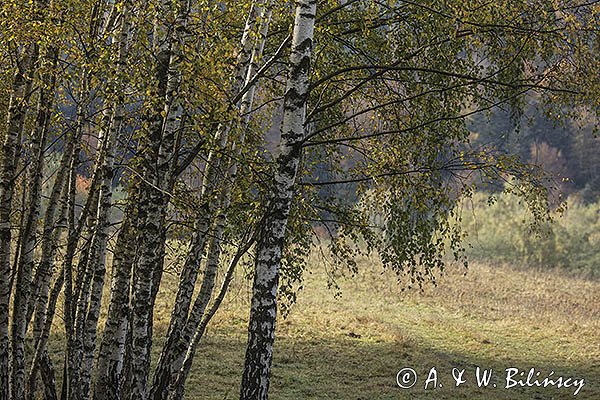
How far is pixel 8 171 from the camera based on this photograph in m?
6.93

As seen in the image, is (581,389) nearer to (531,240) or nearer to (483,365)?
(483,365)

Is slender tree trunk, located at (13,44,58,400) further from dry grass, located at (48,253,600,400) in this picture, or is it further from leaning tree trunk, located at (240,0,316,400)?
dry grass, located at (48,253,600,400)

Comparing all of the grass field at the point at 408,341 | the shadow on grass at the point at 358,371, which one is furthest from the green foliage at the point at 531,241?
the shadow on grass at the point at 358,371

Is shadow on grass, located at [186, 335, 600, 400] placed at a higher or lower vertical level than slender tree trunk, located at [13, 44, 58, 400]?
lower

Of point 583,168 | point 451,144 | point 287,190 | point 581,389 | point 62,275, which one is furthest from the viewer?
point 583,168

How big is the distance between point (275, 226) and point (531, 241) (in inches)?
1631

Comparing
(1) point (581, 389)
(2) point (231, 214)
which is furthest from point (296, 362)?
(2) point (231, 214)

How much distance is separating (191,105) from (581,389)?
1184 centimetres

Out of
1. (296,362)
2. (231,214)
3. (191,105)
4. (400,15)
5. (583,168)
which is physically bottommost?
→ (296,362)

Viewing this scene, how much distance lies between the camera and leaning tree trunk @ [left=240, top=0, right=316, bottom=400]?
18.3 ft

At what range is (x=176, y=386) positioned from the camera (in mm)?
7898

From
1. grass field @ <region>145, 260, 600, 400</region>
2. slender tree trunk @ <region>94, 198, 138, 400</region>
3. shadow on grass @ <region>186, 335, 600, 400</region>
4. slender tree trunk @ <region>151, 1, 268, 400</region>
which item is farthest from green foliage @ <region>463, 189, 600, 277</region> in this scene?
slender tree trunk @ <region>94, 198, 138, 400</region>

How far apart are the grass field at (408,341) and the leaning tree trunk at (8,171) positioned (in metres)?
5.58

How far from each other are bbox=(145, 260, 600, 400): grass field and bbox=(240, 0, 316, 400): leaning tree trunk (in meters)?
7.31
